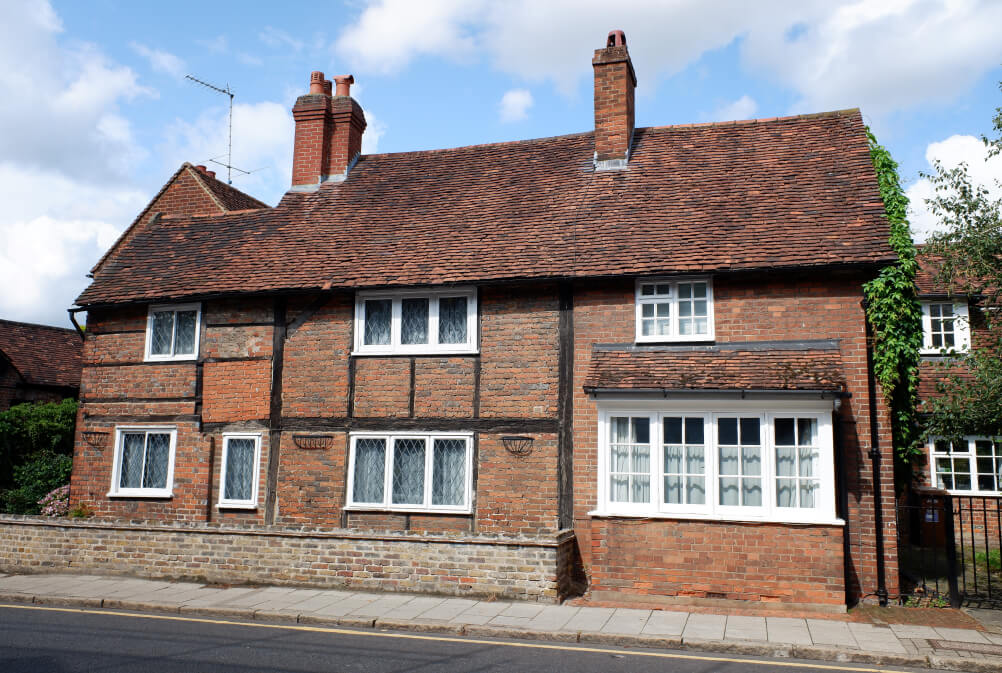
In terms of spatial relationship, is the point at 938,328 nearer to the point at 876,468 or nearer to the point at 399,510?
the point at 876,468

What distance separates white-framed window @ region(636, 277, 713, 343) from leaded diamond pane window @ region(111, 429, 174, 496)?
925cm

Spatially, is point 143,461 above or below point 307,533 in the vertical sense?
above

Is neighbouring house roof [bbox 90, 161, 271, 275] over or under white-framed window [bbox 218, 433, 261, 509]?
over

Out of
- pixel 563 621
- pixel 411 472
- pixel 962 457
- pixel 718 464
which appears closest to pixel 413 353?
pixel 411 472

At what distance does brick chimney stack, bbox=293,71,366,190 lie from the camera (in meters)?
17.7

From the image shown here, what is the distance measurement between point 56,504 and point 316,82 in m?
11.0

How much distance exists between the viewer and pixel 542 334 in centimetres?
1302

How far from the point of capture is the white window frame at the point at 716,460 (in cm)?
1078

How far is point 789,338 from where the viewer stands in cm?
1193

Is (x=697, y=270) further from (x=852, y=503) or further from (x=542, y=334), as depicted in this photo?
(x=852, y=503)

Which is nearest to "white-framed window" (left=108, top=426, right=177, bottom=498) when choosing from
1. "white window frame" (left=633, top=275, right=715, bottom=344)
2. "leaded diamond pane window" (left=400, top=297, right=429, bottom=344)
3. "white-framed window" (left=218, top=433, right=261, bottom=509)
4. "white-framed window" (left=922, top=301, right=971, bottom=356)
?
"white-framed window" (left=218, top=433, right=261, bottom=509)

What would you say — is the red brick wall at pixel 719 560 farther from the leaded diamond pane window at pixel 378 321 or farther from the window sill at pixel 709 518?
the leaded diamond pane window at pixel 378 321

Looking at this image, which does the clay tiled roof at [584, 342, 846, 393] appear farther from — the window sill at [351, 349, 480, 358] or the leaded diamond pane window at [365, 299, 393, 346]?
the leaded diamond pane window at [365, 299, 393, 346]

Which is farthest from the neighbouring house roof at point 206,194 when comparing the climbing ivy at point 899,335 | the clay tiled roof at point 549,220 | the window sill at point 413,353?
the climbing ivy at point 899,335
